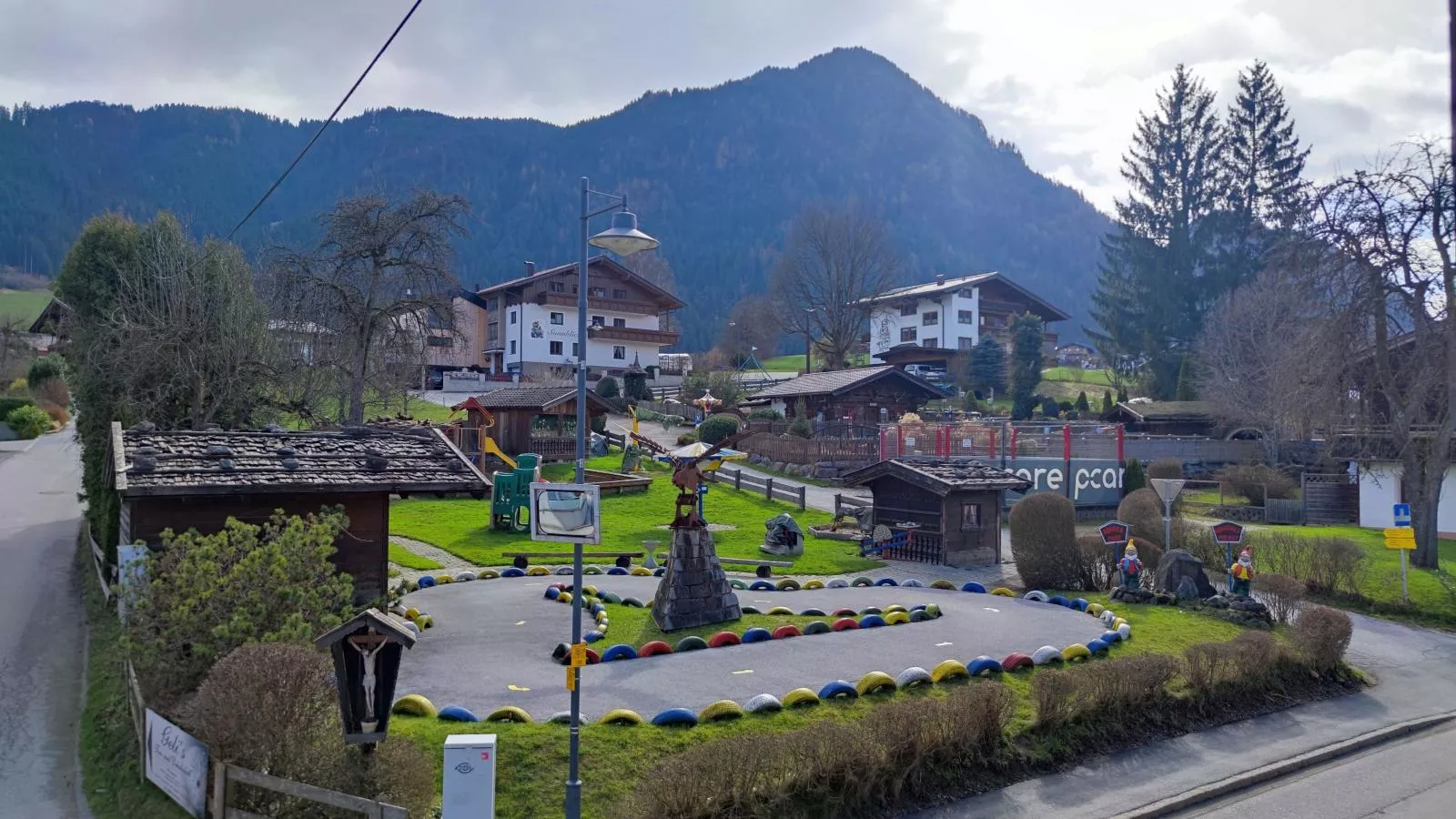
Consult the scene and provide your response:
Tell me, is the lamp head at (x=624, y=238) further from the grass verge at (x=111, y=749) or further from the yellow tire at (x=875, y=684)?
the grass verge at (x=111, y=749)

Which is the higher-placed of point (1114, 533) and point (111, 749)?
point (1114, 533)

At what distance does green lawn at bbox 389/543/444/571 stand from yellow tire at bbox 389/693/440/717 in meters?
11.3

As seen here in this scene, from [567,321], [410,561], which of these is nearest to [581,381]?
[410,561]

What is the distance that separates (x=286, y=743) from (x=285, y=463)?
6944 millimetres

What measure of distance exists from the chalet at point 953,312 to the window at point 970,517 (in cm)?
4768

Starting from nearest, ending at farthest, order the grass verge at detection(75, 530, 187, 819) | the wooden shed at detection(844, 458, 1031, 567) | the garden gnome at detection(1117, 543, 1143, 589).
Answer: the grass verge at detection(75, 530, 187, 819)
the garden gnome at detection(1117, 543, 1143, 589)
the wooden shed at detection(844, 458, 1031, 567)

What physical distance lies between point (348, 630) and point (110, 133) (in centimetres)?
22300

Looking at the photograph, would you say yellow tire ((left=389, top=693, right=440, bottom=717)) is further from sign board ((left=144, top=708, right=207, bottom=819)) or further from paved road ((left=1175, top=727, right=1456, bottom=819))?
paved road ((left=1175, top=727, right=1456, bottom=819))

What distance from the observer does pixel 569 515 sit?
8.90 meters

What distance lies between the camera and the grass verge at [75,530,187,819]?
10.2m

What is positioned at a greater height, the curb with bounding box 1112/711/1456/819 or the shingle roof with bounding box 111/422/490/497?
the shingle roof with bounding box 111/422/490/497

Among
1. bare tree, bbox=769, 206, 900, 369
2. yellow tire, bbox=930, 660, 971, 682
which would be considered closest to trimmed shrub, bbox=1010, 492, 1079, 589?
yellow tire, bbox=930, 660, 971, 682

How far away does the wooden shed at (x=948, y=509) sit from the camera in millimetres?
25453

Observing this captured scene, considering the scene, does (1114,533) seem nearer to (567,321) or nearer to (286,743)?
(286,743)
